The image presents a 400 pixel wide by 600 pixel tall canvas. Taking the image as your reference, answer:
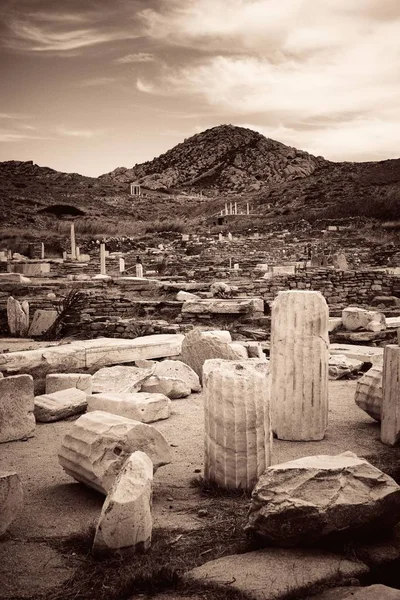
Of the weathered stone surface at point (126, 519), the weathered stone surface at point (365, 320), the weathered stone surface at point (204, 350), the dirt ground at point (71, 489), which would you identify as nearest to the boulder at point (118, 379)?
the dirt ground at point (71, 489)

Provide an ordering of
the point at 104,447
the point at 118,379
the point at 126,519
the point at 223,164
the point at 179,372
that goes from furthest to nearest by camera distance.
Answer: the point at 223,164
the point at 179,372
the point at 118,379
the point at 104,447
the point at 126,519

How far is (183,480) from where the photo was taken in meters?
4.32

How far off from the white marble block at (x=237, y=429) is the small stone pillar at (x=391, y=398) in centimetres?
129

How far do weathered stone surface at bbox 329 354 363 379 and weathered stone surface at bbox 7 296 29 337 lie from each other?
655cm

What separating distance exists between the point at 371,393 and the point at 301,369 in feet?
2.85

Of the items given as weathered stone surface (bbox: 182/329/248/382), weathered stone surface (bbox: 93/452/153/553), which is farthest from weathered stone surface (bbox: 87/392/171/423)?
weathered stone surface (bbox: 93/452/153/553)

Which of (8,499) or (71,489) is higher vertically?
(8,499)

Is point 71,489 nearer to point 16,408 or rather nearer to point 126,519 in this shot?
point 126,519

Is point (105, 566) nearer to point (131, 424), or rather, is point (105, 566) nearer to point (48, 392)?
point (131, 424)

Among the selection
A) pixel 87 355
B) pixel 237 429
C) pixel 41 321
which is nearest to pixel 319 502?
pixel 237 429

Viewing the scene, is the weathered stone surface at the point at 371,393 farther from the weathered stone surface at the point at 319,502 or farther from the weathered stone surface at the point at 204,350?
the weathered stone surface at the point at 319,502

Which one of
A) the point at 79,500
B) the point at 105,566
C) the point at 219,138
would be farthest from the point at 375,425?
the point at 219,138

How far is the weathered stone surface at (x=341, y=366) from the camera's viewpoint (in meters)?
7.66

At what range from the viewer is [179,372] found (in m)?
7.15
